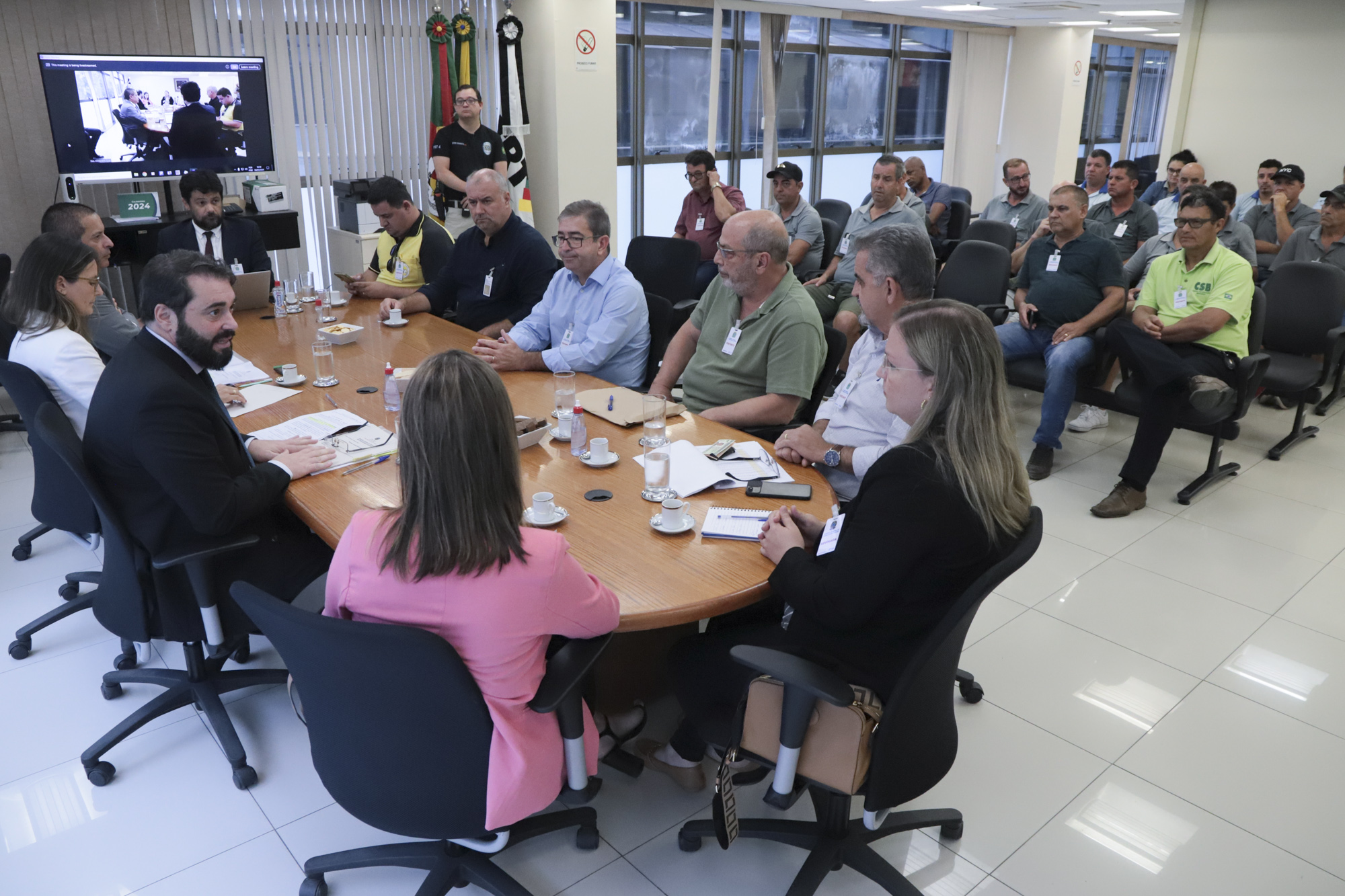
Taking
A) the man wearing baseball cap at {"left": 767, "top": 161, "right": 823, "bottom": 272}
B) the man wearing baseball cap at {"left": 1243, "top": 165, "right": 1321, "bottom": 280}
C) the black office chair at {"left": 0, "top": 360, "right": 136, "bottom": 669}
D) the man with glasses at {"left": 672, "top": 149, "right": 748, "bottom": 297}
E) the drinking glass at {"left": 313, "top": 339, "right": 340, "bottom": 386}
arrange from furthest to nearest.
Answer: the man wearing baseball cap at {"left": 1243, "top": 165, "right": 1321, "bottom": 280}, the man with glasses at {"left": 672, "top": 149, "right": 748, "bottom": 297}, the man wearing baseball cap at {"left": 767, "top": 161, "right": 823, "bottom": 272}, the drinking glass at {"left": 313, "top": 339, "right": 340, "bottom": 386}, the black office chair at {"left": 0, "top": 360, "right": 136, "bottom": 669}

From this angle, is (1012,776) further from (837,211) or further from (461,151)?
(461,151)

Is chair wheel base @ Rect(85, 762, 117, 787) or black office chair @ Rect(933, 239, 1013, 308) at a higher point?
black office chair @ Rect(933, 239, 1013, 308)

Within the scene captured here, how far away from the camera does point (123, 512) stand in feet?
7.66

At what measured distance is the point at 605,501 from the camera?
2.40m

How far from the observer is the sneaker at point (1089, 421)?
208 inches

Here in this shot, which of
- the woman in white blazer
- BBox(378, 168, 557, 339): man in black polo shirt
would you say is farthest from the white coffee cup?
BBox(378, 168, 557, 339): man in black polo shirt

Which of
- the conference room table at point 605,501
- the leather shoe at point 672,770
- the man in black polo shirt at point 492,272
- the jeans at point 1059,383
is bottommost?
the leather shoe at point 672,770

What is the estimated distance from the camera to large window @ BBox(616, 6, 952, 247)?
9328mm

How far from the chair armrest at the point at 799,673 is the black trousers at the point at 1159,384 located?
10.2 feet

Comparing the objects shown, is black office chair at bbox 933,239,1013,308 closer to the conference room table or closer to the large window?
the conference room table

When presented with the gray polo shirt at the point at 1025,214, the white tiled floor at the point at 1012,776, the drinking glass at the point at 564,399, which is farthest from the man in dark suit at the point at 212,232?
the gray polo shirt at the point at 1025,214

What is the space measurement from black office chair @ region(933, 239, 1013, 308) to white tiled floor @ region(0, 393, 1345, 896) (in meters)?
2.03

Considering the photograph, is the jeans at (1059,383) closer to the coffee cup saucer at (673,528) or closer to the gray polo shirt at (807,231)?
the gray polo shirt at (807,231)

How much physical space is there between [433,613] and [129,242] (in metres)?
5.38
